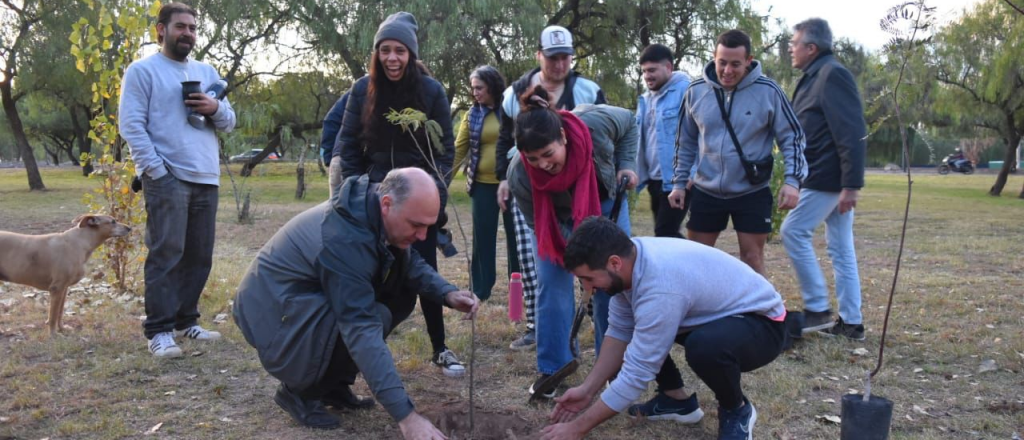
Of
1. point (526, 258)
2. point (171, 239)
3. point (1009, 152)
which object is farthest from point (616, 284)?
point (1009, 152)

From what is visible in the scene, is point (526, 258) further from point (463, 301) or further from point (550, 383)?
point (463, 301)

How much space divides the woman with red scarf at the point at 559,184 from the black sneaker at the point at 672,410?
41 cm

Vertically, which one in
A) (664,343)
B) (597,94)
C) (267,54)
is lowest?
(664,343)

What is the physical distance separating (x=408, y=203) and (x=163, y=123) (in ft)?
8.00

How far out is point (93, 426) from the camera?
340 cm

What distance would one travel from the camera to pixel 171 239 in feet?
14.8

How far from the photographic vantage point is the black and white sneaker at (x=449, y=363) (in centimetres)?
420

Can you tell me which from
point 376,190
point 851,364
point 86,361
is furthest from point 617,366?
point 86,361

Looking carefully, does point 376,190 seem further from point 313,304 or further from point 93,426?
point 93,426

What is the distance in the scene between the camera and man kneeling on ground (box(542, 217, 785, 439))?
2.71m

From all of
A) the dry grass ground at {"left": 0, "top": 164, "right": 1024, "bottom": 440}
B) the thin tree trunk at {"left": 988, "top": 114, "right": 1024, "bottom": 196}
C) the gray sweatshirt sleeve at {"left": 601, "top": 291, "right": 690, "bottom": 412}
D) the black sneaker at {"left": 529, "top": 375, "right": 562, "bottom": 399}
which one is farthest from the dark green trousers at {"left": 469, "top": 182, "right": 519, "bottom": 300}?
the thin tree trunk at {"left": 988, "top": 114, "right": 1024, "bottom": 196}

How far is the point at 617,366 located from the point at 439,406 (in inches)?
38.2

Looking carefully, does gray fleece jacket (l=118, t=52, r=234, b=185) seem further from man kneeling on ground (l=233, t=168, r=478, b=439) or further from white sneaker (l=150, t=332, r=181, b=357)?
man kneeling on ground (l=233, t=168, r=478, b=439)

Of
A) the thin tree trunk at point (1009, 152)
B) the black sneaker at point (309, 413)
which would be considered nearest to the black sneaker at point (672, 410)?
the black sneaker at point (309, 413)
